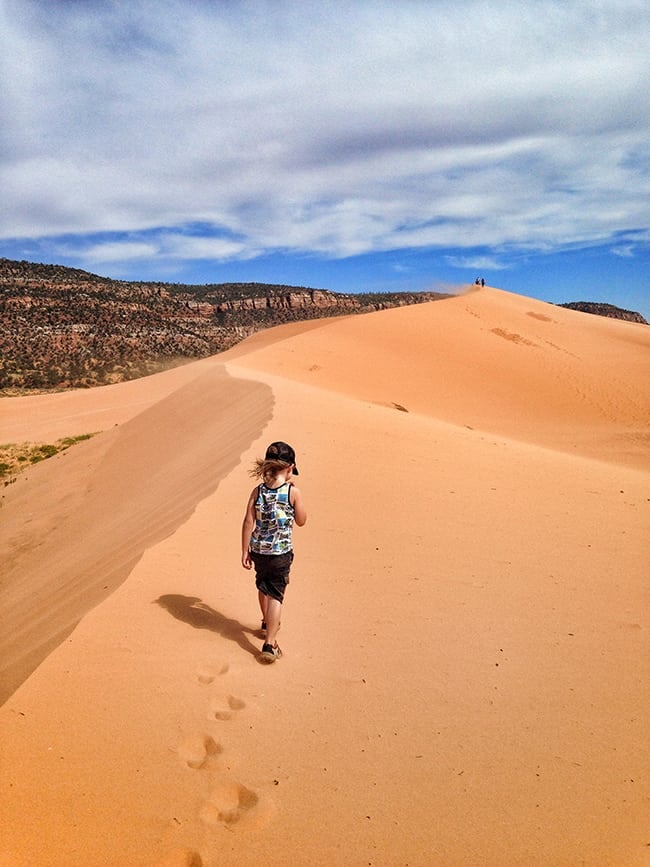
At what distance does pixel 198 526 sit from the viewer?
18.7 feet

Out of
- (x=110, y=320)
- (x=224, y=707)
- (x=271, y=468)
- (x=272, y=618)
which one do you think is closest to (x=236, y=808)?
(x=224, y=707)

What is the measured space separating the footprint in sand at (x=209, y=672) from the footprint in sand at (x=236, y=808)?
795 millimetres

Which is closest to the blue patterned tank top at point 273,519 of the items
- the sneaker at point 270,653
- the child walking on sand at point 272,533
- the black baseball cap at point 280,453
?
the child walking on sand at point 272,533

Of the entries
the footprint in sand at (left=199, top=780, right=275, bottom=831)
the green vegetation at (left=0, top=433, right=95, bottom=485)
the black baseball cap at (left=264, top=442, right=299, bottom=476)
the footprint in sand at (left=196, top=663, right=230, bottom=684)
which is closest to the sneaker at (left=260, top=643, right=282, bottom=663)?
the footprint in sand at (left=196, top=663, right=230, bottom=684)

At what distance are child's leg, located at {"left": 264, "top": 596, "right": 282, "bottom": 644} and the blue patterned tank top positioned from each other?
1.06 ft

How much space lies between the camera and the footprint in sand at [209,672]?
3.54 meters

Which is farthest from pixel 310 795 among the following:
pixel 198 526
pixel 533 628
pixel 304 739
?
pixel 198 526

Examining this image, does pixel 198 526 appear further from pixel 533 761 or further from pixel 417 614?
pixel 533 761

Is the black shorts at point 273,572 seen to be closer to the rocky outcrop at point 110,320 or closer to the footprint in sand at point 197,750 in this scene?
the footprint in sand at point 197,750

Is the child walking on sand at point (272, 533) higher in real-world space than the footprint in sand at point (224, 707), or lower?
higher

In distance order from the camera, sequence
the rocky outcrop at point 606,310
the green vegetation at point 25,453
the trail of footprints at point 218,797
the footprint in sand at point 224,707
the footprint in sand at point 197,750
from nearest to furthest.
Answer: the trail of footprints at point 218,797, the footprint in sand at point 197,750, the footprint in sand at point 224,707, the green vegetation at point 25,453, the rocky outcrop at point 606,310

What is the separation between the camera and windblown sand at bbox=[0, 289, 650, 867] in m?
2.57

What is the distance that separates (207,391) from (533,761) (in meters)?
11.2

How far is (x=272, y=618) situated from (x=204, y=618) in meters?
0.66
